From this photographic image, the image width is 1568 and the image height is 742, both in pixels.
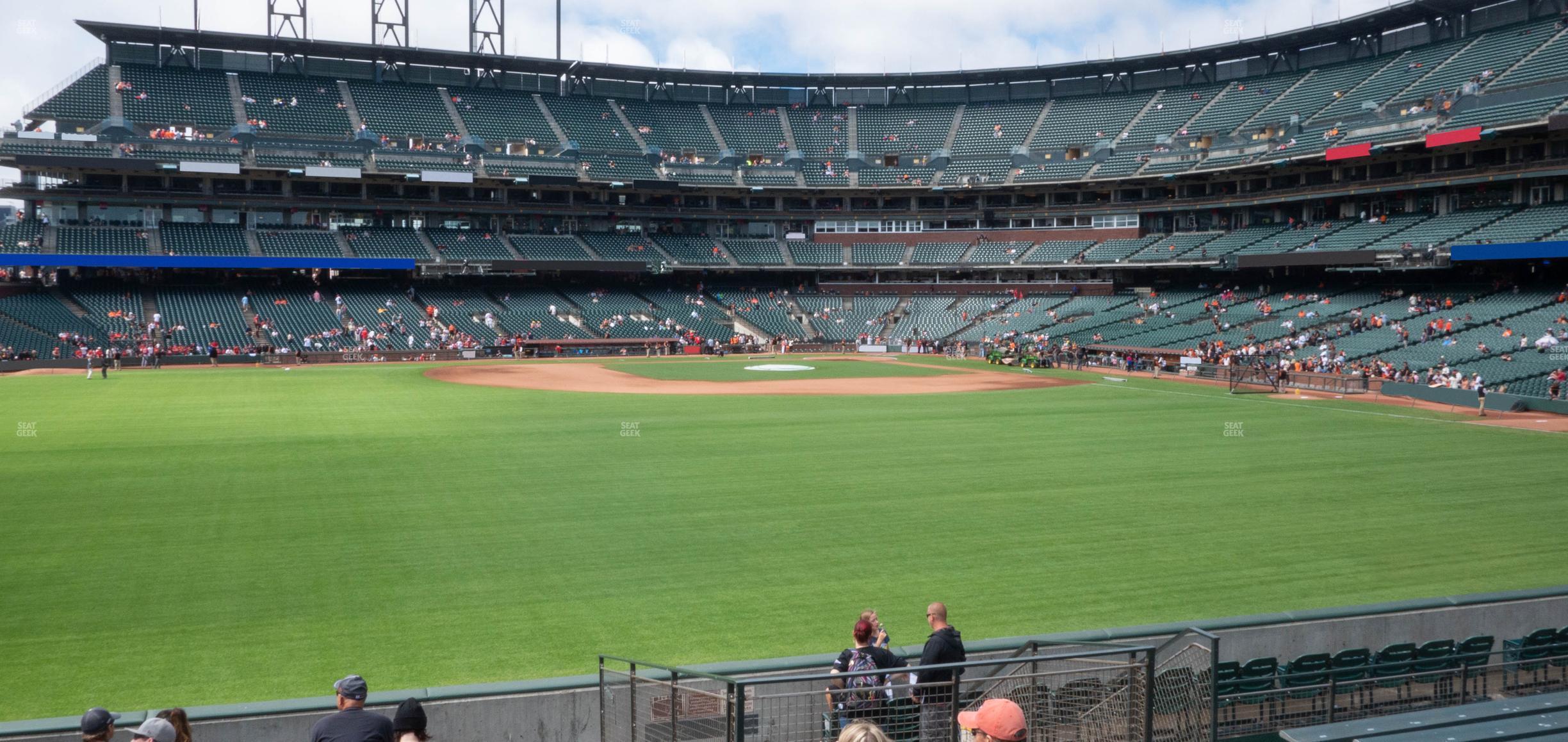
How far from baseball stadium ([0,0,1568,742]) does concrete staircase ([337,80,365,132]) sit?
33 cm

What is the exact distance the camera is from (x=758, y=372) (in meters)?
56.7

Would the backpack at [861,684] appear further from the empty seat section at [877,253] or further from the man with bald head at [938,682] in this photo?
the empty seat section at [877,253]

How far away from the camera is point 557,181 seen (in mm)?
79375

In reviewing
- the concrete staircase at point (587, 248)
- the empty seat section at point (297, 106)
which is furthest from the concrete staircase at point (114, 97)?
the concrete staircase at point (587, 248)

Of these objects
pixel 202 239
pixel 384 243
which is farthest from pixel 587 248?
pixel 202 239

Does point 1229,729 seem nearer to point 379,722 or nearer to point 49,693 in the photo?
point 379,722

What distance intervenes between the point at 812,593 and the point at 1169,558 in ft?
20.3

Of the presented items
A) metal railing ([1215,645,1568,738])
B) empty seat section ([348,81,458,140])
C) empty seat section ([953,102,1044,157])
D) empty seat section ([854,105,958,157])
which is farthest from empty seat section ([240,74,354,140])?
metal railing ([1215,645,1568,738])

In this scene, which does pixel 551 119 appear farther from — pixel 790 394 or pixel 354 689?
pixel 354 689

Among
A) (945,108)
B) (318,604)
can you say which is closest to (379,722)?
(318,604)

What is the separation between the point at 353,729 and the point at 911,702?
395 cm

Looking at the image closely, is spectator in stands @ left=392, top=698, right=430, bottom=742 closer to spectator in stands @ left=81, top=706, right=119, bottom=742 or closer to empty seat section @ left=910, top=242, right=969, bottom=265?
spectator in stands @ left=81, top=706, right=119, bottom=742

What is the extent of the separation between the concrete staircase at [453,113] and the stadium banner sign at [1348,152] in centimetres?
6061

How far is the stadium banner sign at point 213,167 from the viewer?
6781 cm
